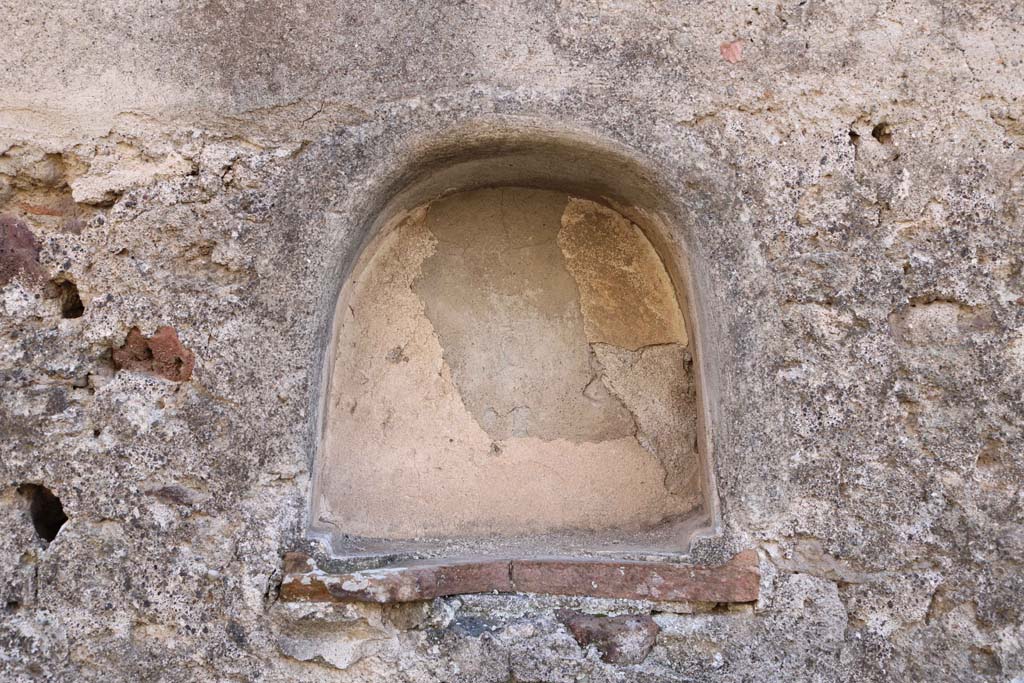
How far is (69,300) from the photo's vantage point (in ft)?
8.23

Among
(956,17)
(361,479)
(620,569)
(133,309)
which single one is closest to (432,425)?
(361,479)

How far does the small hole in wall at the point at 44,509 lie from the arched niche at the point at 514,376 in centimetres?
76

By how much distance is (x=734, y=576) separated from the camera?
95.9 inches

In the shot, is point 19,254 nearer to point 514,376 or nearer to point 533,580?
point 514,376

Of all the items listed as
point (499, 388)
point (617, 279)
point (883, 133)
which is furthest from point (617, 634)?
point (883, 133)

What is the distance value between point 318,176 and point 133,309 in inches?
24.6

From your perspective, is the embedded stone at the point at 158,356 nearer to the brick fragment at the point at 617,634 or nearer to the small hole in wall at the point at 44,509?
the small hole in wall at the point at 44,509

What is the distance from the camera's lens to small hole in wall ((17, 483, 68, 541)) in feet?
8.07

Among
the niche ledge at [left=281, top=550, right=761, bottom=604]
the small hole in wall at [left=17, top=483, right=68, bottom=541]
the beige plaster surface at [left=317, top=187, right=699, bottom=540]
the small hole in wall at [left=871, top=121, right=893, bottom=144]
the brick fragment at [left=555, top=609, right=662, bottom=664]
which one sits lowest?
the brick fragment at [left=555, top=609, right=662, bottom=664]

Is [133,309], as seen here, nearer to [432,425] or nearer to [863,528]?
[432,425]

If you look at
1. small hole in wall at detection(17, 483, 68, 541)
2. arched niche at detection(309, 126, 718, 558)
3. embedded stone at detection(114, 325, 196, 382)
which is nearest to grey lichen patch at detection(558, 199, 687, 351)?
arched niche at detection(309, 126, 718, 558)

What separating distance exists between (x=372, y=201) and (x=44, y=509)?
1270mm

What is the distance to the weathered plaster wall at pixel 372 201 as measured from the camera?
7.89 feet

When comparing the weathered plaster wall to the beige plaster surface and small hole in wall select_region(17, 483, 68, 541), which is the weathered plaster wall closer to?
small hole in wall select_region(17, 483, 68, 541)
